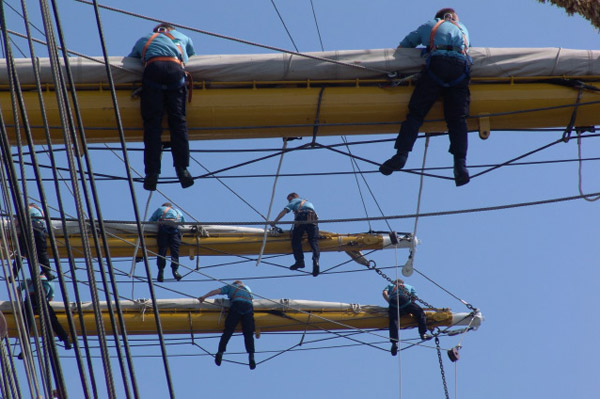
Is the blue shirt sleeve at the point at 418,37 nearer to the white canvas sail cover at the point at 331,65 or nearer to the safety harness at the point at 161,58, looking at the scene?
the white canvas sail cover at the point at 331,65

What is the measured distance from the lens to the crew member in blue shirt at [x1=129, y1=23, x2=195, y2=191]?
891 cm

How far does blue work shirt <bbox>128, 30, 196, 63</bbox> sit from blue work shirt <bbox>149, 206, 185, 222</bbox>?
659 cm

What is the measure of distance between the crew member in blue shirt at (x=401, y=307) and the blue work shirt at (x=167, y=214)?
3307mm

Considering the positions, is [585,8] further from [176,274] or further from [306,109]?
[176,274]

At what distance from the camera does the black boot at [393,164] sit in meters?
8.96

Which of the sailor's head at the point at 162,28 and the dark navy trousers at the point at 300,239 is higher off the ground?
the sailor's head at the point at 162,28

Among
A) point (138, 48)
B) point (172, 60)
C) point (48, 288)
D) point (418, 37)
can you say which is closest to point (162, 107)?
point (172, 60)

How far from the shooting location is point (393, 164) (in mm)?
8969

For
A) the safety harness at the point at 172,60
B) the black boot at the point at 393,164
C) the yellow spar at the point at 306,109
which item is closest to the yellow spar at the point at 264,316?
the yellow spar at the point at 306,109

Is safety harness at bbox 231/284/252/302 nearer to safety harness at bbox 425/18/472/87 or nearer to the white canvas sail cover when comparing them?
the white canvas sail cover

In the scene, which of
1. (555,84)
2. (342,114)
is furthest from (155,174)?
(555,84)

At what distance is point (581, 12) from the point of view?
8.94 meters

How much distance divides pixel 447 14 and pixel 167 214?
7.27m

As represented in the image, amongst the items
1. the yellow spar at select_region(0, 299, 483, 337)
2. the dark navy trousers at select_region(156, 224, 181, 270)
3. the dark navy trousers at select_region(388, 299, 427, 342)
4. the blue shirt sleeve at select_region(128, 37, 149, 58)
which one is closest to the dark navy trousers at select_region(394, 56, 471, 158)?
the blue shirt sleeve at select_region(128, 37, 149, 58)
